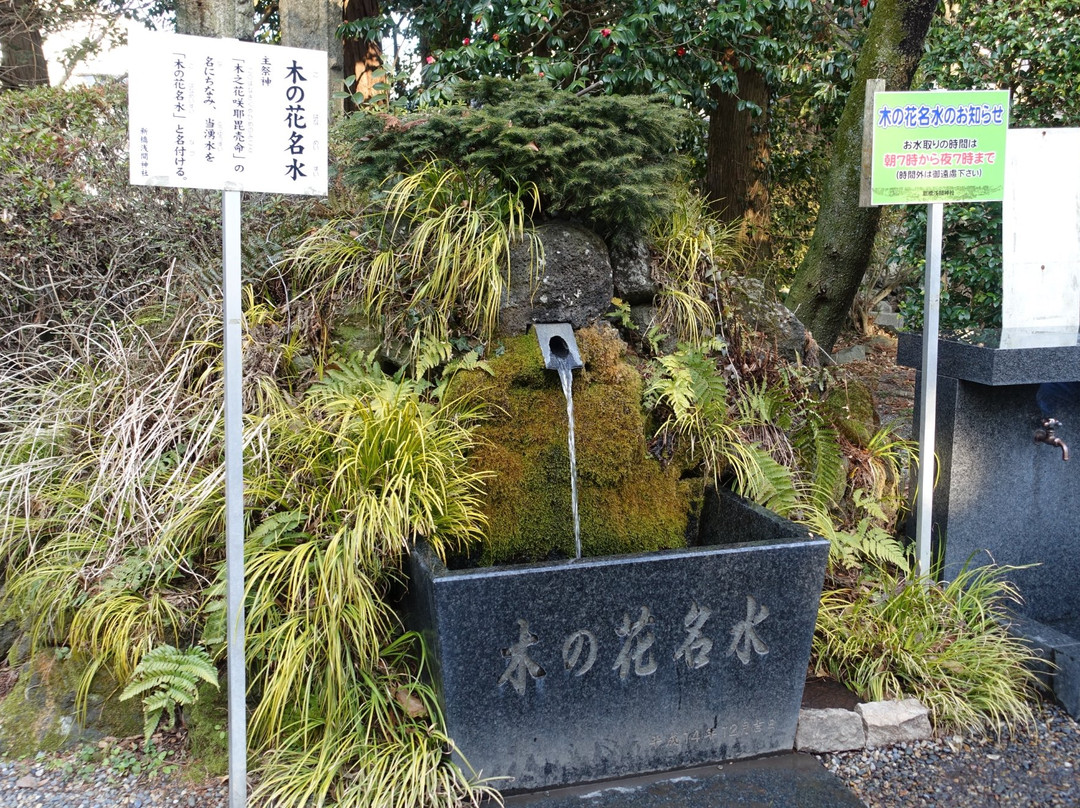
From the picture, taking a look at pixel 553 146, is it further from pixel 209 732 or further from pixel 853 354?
pixel 853 354

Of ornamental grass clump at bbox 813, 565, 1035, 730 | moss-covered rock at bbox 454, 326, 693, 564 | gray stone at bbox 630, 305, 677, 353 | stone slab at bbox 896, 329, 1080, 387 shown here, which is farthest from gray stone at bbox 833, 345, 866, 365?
moss-covered rock at bbox 454, 326, 693, 564

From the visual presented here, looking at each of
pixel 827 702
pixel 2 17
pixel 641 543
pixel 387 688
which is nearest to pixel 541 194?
pixel 641 543

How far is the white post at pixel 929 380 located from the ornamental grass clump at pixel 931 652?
0.22 meters

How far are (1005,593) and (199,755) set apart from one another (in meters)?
3.76

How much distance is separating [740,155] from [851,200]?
2.11 meters

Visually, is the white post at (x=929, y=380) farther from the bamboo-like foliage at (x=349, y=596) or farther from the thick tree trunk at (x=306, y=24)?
the thick tree trunk at (x=306, y=24)

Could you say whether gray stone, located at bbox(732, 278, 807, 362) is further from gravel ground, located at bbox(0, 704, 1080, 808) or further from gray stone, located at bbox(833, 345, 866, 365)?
gray stone, located at bbox(833, 345, 866, 365)

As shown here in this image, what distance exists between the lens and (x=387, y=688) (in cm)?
305

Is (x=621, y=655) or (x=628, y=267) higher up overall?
(x=628, y=267)

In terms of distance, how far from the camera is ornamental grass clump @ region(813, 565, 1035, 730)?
339 centimetres

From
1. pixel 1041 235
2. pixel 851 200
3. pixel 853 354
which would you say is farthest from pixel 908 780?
pixel 853 354

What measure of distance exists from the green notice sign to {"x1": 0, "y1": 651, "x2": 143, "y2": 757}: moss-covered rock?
371cm

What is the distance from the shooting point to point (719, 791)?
2.96 metres

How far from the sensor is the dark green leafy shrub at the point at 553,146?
12.5ft
